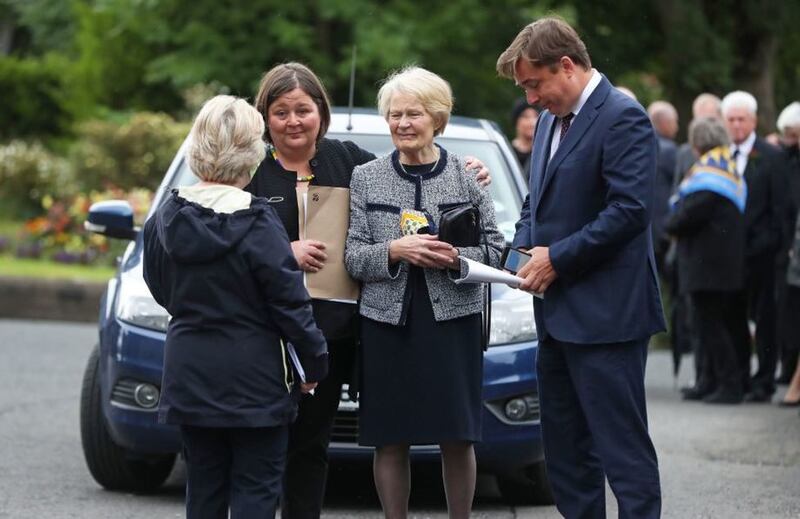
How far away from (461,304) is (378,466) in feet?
2.08

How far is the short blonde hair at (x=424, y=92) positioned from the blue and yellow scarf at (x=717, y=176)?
17.9 feet

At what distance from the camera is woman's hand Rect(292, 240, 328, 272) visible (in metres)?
5.61

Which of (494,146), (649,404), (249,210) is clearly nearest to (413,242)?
(249,210)

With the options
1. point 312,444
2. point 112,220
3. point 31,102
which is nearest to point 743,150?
point 112,220

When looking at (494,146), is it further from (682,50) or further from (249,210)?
(682,50)

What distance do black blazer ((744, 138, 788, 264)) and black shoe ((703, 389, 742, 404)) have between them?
2.96 ft

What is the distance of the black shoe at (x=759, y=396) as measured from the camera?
1141 centimetres

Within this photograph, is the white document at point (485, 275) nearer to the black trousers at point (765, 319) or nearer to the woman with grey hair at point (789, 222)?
the woman with grey hair at point (789, 222)

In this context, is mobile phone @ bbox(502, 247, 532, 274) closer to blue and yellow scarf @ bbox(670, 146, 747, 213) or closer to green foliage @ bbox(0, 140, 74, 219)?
blue and yellow scarf @ bbox(670, 146, 747, 213)

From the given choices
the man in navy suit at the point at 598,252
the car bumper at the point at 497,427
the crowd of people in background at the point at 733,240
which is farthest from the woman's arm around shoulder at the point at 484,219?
the crowd of people in background at the point at 733,240

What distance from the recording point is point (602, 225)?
5.25 m

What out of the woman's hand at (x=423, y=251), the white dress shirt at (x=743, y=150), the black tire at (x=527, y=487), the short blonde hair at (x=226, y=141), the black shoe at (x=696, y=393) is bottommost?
the black shoe at (x=696, y=393)

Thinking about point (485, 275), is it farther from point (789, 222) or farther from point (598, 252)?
point (789, 222)

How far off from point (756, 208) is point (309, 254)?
6277 millimetres
